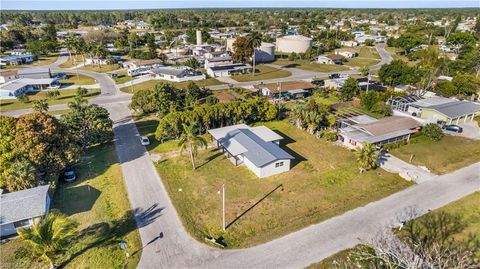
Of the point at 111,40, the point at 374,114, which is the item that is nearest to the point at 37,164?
the point at 374,114

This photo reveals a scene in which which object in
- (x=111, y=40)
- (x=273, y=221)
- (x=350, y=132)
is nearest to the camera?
(x=273, y=221)

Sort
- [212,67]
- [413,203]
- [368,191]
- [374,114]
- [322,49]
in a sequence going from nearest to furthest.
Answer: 1. [413,203]
2. [368,191]
3. [374,114]
4. [212,67]
5. [322,49]

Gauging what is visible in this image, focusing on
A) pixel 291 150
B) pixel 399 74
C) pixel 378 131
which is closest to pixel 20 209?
pixel 291 150

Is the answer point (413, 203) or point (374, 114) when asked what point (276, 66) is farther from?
point (413, 203)

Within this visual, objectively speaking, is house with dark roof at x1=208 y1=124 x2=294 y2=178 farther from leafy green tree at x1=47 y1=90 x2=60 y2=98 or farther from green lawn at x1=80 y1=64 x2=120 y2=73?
green lawn at x1=80 y1=64 x2=120 y2=73

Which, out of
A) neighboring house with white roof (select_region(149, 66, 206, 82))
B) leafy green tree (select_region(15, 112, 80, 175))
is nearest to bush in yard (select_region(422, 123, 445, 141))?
leafy green tree (select_region(15, 112, 80, 175))
